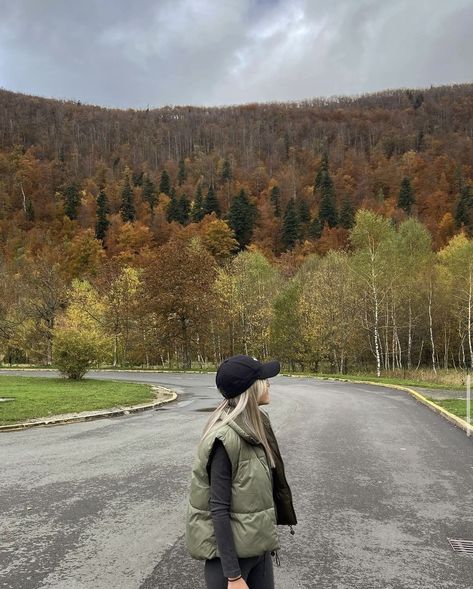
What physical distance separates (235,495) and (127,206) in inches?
3895

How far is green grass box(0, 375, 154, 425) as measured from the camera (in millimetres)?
13929

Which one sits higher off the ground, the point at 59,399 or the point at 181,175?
the point at 181,175

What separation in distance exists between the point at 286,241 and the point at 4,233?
5389 cm

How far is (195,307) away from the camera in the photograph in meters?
40.8

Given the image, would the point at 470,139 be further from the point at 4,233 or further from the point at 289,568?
the point at 289,568

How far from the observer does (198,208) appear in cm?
9394

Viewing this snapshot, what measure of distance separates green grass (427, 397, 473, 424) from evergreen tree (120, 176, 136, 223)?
8237 centimetres

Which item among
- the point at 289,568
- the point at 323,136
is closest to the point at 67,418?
the point at 289,568

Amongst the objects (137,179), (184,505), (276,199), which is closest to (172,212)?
(276,199)

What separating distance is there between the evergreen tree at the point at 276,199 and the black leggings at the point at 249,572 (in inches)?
3652

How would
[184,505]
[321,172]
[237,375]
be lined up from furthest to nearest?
[321,172]
[184,505]
[237,375]

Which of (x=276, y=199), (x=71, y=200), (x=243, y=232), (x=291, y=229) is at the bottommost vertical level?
(x=291, y=229)

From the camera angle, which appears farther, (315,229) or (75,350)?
(315,229)

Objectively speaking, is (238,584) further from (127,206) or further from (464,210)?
(127,206)
